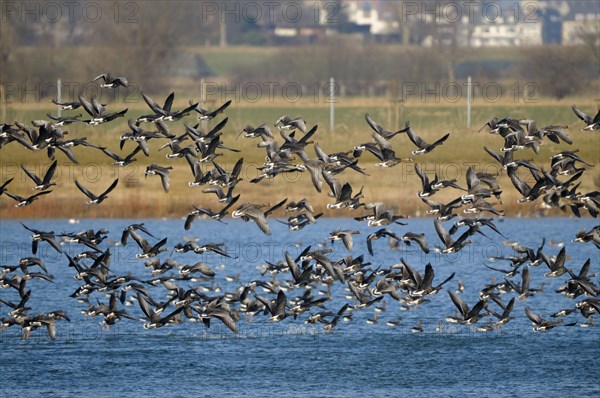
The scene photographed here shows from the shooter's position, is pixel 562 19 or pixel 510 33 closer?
pixel 562 19

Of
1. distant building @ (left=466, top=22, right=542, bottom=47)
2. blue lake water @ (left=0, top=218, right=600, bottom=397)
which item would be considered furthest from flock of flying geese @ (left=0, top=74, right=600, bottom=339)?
distant building @ (left=466, top=22, right=542, bottom=47)

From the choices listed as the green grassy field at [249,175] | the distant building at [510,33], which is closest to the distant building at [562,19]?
the distant building at [510,33]

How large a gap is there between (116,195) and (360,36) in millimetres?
69342

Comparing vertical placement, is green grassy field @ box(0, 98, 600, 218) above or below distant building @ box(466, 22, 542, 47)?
below

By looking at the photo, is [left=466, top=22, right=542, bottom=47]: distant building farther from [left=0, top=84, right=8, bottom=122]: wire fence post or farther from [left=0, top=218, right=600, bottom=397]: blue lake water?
[left=0, top=218, right=600, bottom=397]: blue lake water

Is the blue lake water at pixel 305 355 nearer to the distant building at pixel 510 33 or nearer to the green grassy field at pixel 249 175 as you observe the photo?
the green grassy field at pixel 249 175

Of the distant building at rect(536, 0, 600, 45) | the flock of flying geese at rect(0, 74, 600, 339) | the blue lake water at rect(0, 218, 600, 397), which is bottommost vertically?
the blue lake water at rect(0, 218, 600, 397)

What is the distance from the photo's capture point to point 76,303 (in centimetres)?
3316

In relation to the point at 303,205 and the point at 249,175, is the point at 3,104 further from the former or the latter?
the point at 303,205

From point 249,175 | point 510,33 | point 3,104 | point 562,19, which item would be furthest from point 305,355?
point 510,33

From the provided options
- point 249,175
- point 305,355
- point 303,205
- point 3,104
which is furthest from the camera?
point 3,104

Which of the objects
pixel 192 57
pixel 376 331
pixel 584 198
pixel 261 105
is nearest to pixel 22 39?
pixel 261 105

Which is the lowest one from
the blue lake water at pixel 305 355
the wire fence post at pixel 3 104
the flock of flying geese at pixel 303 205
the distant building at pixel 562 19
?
the blue lake water at pixel 305 355

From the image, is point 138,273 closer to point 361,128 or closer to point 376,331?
point 376,331
